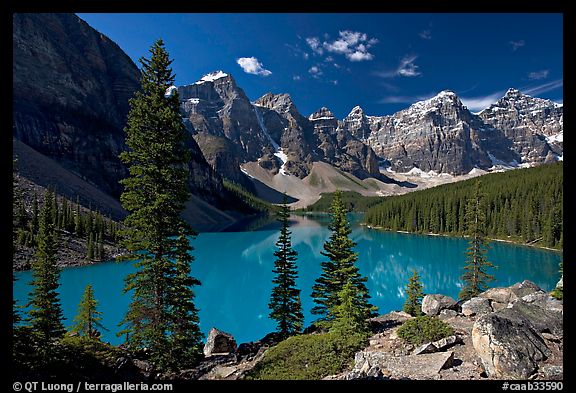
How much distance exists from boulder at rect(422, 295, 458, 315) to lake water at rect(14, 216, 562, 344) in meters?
14.4

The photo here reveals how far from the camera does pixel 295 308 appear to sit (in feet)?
58.6

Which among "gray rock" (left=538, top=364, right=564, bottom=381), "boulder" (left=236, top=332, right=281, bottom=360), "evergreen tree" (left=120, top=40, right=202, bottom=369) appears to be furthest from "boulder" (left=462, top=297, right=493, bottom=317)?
"evergreen tree" (left=120, top=40, right=202, bottom=369)

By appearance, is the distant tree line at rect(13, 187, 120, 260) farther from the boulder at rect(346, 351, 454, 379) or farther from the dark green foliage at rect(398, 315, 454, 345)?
the boulder at rect(346, 351, 454, 379)

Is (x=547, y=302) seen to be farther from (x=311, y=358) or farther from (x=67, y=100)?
(x=67, y=100)

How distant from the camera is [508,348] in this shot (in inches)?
267

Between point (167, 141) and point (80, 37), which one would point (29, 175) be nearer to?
point (167, 141)

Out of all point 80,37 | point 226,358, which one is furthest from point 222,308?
point 80,37

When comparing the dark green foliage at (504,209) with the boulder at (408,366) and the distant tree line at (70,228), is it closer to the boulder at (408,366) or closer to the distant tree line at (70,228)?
the boulder at (408,366)

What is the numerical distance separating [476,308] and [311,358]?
1003 centimetres

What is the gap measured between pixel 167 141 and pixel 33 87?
15052cm

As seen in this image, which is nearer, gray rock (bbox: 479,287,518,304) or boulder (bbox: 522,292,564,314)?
boulder (bbox: 522,292,564,314)

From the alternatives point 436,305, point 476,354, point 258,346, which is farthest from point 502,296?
point 258,346

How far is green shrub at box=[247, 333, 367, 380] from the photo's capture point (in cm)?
870

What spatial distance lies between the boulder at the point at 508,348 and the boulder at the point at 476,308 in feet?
23.5
